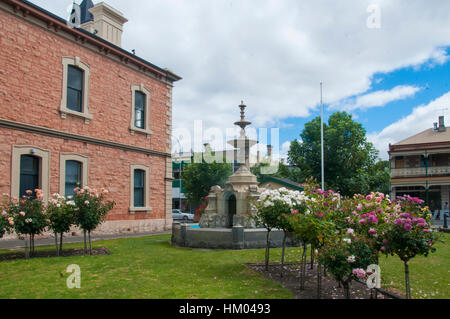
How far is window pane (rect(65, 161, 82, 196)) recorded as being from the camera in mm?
16028

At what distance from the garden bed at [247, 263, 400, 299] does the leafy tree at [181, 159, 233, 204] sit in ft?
99.7

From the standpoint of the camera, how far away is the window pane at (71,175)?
16028 millimetres

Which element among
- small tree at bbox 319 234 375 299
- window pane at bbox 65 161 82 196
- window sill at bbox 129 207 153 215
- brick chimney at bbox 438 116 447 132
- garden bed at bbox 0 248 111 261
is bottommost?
garden bed at bbox 0 248 111 261

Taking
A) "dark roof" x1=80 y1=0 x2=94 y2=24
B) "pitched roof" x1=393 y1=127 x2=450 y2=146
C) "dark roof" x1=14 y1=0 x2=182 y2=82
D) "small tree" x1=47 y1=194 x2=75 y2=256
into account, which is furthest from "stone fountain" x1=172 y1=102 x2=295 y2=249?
"pitched roof" x1=393 y1=127 x2=450 y2=146

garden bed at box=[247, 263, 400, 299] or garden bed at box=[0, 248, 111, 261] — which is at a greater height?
garden bed at box=[247, 263, 400, 299]

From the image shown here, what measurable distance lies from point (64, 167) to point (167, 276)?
34.1 ft

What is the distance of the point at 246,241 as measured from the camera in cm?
1176

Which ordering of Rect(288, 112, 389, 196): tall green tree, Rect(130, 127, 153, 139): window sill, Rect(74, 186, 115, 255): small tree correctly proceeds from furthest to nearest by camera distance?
1. Rect(288, 112, 389, 196): tall green tree
2. Rect(130, 127, 153, 139): window sill
3. Rect(74, 186, 115, 255): small tree

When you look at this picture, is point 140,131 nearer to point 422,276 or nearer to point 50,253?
point 50,253

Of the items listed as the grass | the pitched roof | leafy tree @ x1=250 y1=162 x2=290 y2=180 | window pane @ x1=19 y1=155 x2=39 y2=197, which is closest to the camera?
the grass

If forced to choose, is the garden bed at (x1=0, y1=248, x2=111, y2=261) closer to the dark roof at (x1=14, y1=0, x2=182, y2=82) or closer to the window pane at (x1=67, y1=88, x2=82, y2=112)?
the window pane at (x1=67, y1=88, x2=82, y2=112)

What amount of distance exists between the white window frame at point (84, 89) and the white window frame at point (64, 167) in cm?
179

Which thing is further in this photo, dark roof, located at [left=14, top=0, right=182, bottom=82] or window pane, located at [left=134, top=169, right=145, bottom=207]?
window pane, located at [left=134, top=169, right=145, bottom=207]

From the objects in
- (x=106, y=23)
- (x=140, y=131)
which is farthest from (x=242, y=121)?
(x=106, y=23)
